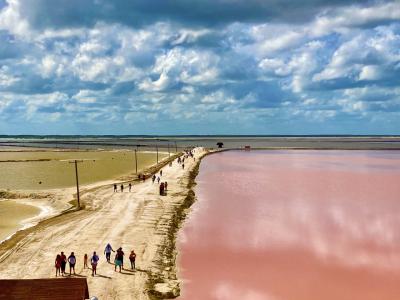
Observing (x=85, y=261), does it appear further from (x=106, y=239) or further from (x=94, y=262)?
(x=106, y=239)

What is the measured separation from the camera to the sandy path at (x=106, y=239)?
2508 cm

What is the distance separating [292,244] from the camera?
3416 centimetres

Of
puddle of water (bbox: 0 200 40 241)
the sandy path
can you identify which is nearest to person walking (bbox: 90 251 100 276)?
the sandy path

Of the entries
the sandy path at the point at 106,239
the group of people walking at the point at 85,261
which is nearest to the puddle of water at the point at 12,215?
the sandy path at the point at 106,239

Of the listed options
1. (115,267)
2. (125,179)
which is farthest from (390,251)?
(125,179)

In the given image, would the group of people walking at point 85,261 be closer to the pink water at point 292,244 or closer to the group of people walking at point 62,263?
the group of people walking at point 62,263

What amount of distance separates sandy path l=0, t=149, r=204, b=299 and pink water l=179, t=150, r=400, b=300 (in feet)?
8.19

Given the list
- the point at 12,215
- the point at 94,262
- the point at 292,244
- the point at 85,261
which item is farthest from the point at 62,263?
the point at 12,215

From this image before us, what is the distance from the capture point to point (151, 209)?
149 ft

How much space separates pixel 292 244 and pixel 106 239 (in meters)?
13.9

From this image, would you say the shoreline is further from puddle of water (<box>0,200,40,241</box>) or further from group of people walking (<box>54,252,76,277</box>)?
group of people walking (<box>54,252,76,277</box>)

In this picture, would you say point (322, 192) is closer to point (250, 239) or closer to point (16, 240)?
point (250, 239)

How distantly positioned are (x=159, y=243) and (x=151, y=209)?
41.6 feet

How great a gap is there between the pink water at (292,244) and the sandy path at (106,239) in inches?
98.3
